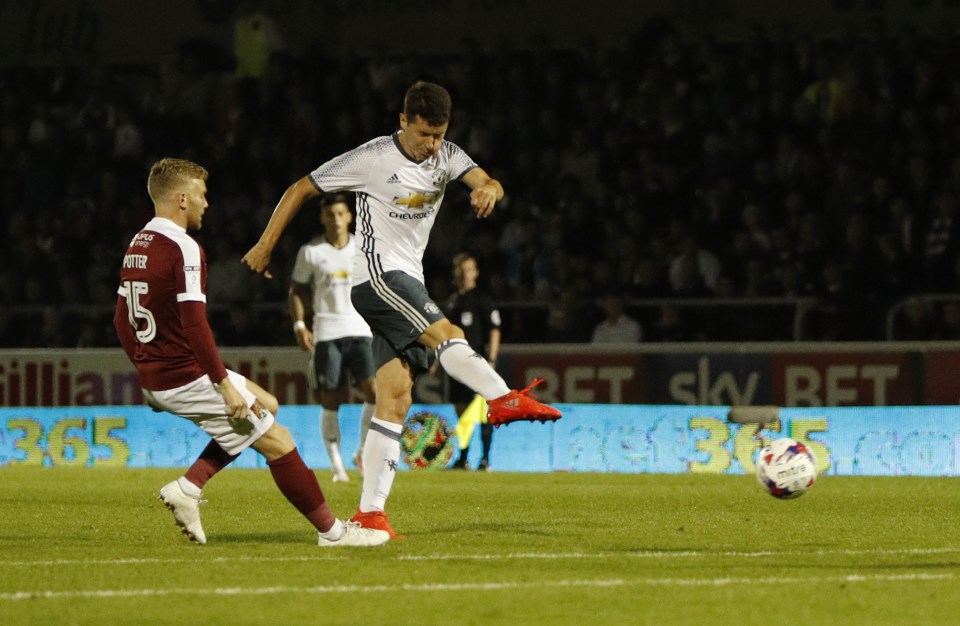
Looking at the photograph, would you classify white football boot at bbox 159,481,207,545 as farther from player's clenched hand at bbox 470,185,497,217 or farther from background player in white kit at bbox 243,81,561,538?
player's clenched hand at bbox 470,185,497,217

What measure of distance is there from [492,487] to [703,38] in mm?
8077

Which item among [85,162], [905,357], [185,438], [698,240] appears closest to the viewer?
[905,357]

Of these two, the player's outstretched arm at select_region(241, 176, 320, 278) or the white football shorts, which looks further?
the player's outstretched arm at select_region(241, 176, 320, 278)

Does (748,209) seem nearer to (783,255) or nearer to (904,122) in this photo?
(783,255)

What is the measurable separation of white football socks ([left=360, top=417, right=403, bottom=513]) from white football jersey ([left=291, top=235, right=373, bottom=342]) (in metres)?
5.51

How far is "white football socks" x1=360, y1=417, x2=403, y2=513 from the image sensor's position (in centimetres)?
796

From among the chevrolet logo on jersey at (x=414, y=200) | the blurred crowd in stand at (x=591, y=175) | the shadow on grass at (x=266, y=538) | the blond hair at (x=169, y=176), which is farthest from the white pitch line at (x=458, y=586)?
the blurred crowd in stand at (x=591, y=175)

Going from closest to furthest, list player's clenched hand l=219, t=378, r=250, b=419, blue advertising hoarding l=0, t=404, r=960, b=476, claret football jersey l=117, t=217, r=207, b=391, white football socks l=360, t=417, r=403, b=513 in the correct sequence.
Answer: player's clenched hand l=219, t=378, r=250, b=419 → claret football jersey l=117, t=217, r=207, b=391 → white football socks l=360, t=417, r=403, b=513 → blue advertising hoarding l=0, t=404, r=960, b=476

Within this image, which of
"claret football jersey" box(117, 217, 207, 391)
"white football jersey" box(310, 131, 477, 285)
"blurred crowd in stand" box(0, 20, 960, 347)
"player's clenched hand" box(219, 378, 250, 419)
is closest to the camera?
"player's clenched hand" box(219, 378, 250, 419)

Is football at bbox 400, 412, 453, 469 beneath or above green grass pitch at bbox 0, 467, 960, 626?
beneath

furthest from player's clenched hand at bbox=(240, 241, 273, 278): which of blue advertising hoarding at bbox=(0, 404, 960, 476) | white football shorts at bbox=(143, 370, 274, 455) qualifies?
blue advertising hoarding at bbox=(0, 404, 960, 476)

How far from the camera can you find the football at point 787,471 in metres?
8.80

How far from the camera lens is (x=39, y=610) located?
18.5ft

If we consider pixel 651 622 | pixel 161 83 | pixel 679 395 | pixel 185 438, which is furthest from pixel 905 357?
pixel 161 83
